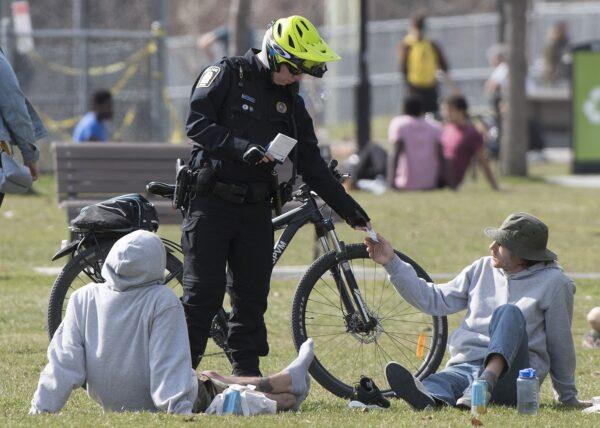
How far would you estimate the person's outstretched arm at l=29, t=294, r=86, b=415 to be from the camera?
250 inches

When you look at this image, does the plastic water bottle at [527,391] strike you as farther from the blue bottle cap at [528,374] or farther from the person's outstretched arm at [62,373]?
the person's outstretched arm at [62,373]

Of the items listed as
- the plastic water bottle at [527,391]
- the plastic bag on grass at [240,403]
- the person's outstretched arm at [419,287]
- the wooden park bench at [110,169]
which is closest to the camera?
the plastic bag on grass at [240,403]

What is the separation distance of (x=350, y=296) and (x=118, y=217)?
1240 mm

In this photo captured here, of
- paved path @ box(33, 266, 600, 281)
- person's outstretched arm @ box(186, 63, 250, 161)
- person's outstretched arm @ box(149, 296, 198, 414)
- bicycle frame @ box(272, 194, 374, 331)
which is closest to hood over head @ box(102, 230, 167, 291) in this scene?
person's outstretched arm @ box(149, 296, 198, 414)

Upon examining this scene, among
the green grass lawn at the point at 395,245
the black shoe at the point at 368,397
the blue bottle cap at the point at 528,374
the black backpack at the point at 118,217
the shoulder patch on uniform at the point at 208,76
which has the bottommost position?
the green grass lawn at the point at 395,245

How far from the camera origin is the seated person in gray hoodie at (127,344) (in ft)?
20.9

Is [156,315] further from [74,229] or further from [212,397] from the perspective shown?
[74,229]

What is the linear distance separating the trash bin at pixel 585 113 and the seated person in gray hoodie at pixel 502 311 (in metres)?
14.5

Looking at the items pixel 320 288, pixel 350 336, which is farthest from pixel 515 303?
pixel 350 336

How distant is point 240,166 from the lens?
7137mm

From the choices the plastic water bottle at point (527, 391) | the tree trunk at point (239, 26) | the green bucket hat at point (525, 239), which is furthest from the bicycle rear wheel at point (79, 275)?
the tree trunk at point (239, 26)

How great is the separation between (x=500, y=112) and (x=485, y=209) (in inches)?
352

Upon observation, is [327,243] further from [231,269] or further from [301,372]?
[301,372]

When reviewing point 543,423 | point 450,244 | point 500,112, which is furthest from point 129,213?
point 500,112
